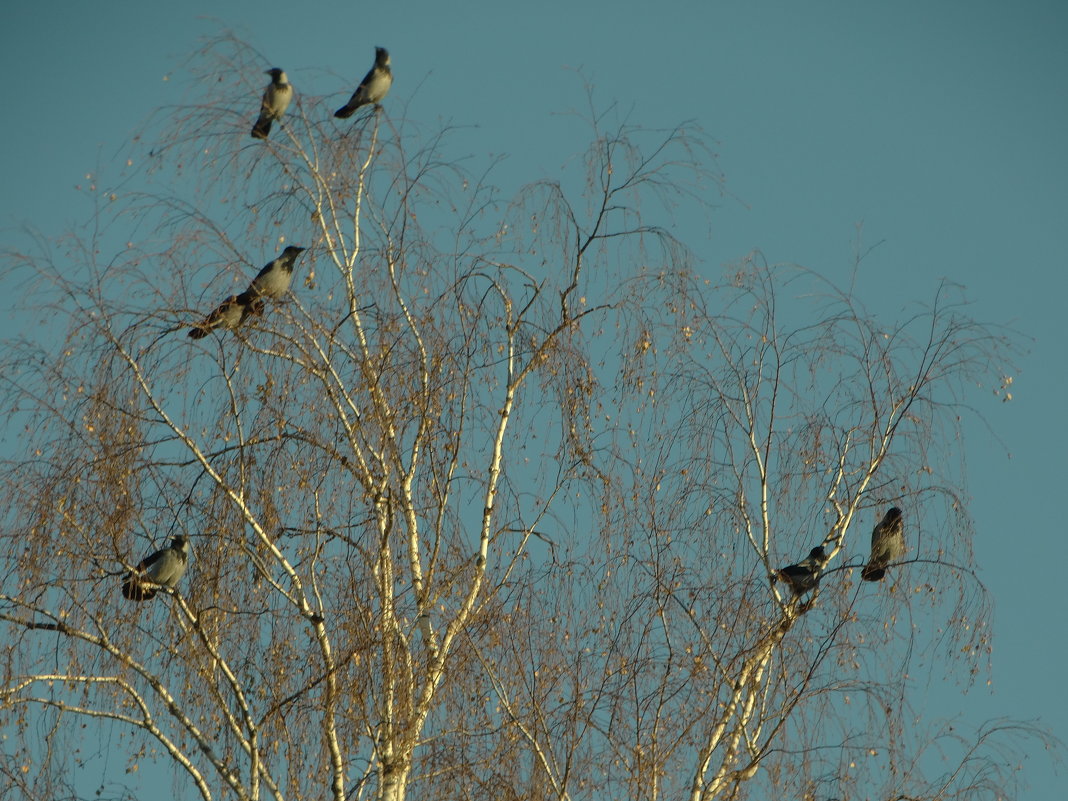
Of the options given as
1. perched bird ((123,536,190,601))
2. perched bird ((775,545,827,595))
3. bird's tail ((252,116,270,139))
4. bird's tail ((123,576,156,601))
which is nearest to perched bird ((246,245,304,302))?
bird's tail ((252,116,270,139))

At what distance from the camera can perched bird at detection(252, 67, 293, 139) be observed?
7332mm

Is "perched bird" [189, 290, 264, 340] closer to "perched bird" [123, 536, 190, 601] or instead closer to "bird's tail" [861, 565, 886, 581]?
"perched bird" [123, 536, 190, 601]

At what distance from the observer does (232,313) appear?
6.80 metres

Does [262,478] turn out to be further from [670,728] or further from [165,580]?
[670,728]

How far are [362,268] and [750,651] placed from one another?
235 centimetres

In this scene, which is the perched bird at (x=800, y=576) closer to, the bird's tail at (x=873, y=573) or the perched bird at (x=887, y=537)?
the bird's tail at (x=873, y=573)

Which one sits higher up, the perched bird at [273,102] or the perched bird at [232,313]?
the perched bird at [273,102]

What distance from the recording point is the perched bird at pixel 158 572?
6.33 metres

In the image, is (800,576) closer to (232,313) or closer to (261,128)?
(232,313)

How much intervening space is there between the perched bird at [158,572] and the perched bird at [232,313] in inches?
32.5

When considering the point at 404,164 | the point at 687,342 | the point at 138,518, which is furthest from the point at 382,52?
the point at 138,518

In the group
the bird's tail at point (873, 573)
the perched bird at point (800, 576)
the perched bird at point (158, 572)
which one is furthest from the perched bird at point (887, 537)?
the perched bird at point (158, 572)

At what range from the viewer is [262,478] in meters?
6.73

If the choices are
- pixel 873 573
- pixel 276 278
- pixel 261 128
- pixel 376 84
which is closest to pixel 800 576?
pixel 873 573
